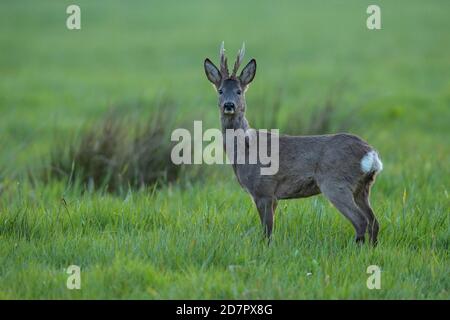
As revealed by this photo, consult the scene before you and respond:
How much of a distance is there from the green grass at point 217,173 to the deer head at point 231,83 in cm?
104

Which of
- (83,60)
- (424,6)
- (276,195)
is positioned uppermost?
(424,6)

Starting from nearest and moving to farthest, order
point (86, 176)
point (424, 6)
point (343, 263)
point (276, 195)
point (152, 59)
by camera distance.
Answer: point (343, 263)
point (276, 195)
point (86, 176)
point (152, 59)
point (424, 6)

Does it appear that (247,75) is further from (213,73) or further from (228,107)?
(228,107)

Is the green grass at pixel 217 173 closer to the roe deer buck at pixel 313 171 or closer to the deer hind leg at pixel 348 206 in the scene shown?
the deer hind leg at pixel 348 206

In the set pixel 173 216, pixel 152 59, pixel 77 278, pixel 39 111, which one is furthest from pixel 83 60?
pixel 77 278

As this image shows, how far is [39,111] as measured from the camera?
1633cm

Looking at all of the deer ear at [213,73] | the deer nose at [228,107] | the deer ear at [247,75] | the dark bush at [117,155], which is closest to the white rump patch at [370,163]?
the deer nose at [228,107]

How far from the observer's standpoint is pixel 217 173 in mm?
10188

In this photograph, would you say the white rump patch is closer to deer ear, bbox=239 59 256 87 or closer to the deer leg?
the deer leg

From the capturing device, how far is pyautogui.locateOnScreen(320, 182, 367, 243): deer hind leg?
6.55m

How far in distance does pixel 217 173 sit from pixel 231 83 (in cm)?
310

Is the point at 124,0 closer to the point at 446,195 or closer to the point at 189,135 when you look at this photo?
the point at 189,135

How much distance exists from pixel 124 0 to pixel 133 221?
31.5 m
